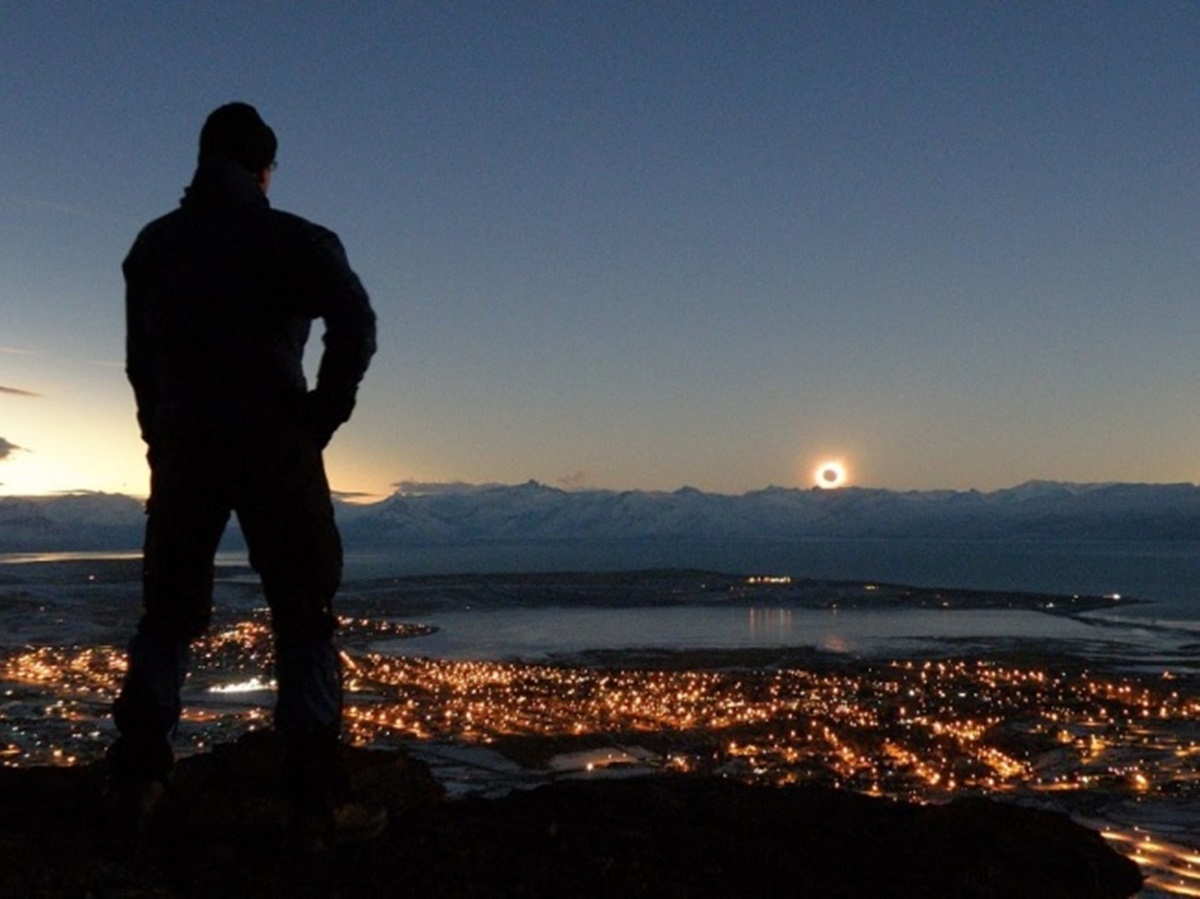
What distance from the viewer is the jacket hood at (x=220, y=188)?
13.8 ft

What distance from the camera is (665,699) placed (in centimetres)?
2623

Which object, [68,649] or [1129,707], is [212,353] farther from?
[68,649]

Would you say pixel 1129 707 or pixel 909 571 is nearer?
pixel 1129 707

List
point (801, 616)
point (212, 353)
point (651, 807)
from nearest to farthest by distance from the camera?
point (212, 353)
point (651, 807)
point (801, 616)

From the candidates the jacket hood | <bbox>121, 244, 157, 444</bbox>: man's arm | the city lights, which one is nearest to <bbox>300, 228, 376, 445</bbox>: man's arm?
the jacket hood

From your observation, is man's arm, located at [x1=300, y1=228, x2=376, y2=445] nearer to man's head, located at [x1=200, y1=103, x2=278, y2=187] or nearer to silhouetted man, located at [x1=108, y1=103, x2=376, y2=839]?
silhouetted man, located at [x1=108, y1=103, x2=376, y2=839]

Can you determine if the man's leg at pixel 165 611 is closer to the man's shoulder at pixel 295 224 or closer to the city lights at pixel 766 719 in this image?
the man's shoulder at pixel 295 224

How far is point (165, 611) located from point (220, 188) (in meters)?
1.81

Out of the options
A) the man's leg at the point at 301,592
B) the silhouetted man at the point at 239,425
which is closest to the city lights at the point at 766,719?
the man's leg at the point at 301,592

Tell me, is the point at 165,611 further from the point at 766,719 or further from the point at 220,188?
the point at 766,719

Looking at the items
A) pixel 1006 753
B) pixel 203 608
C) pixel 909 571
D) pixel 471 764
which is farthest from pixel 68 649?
pixel 909 571

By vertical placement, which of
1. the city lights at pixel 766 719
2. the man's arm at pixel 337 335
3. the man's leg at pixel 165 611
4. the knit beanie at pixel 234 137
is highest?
the knit beanie at pixel 234 137

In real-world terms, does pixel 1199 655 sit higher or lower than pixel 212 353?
lower

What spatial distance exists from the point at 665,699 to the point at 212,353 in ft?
77.2
